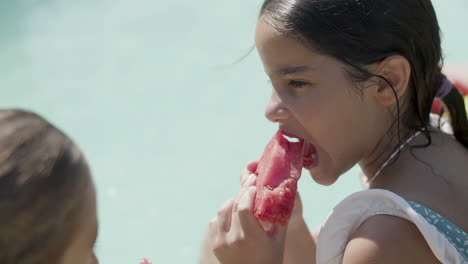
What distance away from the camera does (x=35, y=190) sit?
1440 millimetres

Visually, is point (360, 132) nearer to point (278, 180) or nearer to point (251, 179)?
point (278, 180)

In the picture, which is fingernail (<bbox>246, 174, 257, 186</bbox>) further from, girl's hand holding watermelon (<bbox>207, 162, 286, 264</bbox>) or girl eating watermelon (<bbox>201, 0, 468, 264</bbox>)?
girl's hand holding watermelon (<bbox>207, 162, 286, 264</bbox>)

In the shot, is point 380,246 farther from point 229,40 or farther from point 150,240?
point 229,40

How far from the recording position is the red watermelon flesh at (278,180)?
223cm

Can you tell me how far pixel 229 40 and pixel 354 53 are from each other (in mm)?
4240

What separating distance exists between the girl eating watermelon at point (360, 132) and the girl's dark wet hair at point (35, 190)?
2.72 ft

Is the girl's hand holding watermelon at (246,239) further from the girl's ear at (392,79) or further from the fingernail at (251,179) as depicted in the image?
the girl's ear at (392,79)

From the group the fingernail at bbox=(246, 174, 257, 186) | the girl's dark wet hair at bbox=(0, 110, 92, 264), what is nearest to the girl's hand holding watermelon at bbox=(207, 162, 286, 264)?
the fingernail at bbox=(246, 174, 257, 186)

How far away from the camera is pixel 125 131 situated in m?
5.27

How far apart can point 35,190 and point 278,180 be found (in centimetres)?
113

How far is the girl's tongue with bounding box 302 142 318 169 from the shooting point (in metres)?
2.46

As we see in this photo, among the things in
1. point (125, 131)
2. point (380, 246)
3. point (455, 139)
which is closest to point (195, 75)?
point (125, 131)

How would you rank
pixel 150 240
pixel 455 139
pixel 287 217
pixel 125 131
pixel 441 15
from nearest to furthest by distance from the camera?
1. pixel 287 217
2. pixel 455 139
3. pixel 150 240
4. pixel 125 131
5. pixel 441 15

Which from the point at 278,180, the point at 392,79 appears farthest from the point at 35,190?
the point at 392,79
